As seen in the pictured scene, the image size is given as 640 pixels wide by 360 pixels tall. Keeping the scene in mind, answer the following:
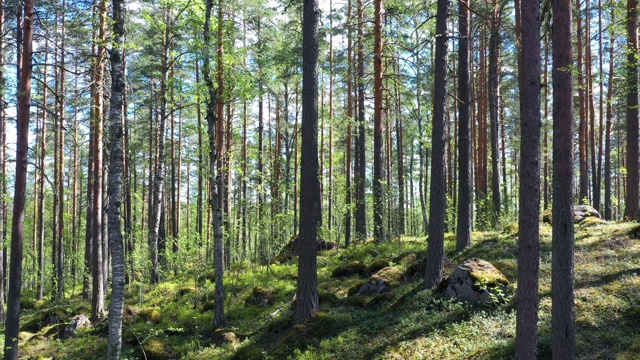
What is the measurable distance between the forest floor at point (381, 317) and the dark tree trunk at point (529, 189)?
874 millimetres

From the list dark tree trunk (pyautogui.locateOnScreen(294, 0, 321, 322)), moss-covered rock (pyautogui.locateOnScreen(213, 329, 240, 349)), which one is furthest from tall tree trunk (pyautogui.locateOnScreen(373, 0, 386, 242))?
moss-covered rock (pyautogui.locateOnScreen(213, 329, 240, 349))

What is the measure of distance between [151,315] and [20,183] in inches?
229

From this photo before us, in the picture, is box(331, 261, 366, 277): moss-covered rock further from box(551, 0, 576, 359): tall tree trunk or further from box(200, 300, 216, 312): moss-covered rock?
box(551, 0, 576, 359): tall tree trunk

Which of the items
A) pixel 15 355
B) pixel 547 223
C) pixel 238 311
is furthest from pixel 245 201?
pixel 547 223

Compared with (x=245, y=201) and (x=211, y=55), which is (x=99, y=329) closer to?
(x=245, y=201)

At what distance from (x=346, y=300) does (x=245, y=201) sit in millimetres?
6234

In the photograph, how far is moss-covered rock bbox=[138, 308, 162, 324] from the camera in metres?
13.1

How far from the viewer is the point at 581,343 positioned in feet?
20.9

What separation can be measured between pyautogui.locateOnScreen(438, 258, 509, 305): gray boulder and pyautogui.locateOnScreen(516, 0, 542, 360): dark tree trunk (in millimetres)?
2233

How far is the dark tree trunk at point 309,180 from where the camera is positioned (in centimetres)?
887

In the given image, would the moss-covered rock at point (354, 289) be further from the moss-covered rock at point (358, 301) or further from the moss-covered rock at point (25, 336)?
the moss-covered rock at point (25, 336)

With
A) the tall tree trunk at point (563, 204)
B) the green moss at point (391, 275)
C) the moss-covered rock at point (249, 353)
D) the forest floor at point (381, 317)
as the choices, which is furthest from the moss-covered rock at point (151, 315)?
the tall tree trunk at point (563, 204)

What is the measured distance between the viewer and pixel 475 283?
8.32m

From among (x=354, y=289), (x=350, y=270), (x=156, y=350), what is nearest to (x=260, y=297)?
(x=350, y=270)
